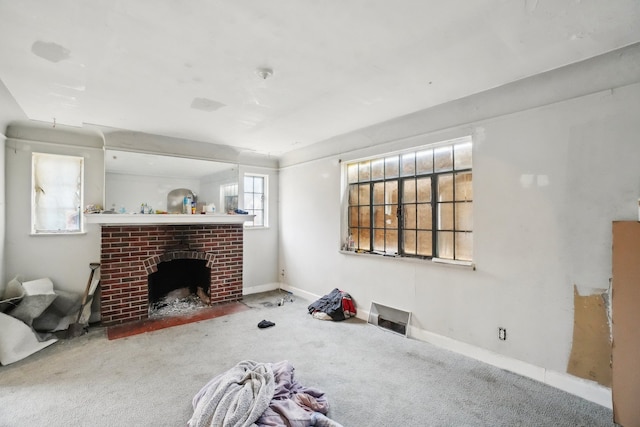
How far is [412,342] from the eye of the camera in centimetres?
328

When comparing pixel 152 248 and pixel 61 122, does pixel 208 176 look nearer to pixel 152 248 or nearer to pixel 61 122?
pixel 152 248

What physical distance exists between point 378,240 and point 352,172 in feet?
3.60

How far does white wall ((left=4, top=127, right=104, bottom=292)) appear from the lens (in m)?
3.53

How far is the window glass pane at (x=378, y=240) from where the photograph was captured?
3979mm

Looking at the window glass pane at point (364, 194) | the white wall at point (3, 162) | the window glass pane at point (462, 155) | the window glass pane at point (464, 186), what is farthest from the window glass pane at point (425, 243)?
the white wall at point (3, 162)

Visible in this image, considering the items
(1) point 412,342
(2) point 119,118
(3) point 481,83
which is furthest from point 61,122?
(1) point 412,342

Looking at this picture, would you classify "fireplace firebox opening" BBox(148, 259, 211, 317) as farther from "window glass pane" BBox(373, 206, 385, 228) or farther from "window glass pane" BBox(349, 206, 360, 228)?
"window glass pane" BBox(373, 206, 385, 228)

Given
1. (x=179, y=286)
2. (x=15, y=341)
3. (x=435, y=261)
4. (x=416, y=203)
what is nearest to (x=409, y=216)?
(x=416, y=203)

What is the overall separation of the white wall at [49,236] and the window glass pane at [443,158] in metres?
4.34

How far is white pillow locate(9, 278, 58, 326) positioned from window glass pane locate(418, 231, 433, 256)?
4.29 meters

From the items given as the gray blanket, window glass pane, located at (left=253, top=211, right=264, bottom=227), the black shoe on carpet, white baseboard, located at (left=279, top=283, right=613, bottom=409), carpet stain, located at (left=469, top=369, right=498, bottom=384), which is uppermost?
window glass pane, located at (left=253, top=211, right=264, bottom=227)

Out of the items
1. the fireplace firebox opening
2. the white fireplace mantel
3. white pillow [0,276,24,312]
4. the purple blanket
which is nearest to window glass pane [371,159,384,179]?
the white fireplace mantel

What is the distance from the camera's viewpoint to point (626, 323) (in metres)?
1.97

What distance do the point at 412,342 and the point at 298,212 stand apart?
110 inches
